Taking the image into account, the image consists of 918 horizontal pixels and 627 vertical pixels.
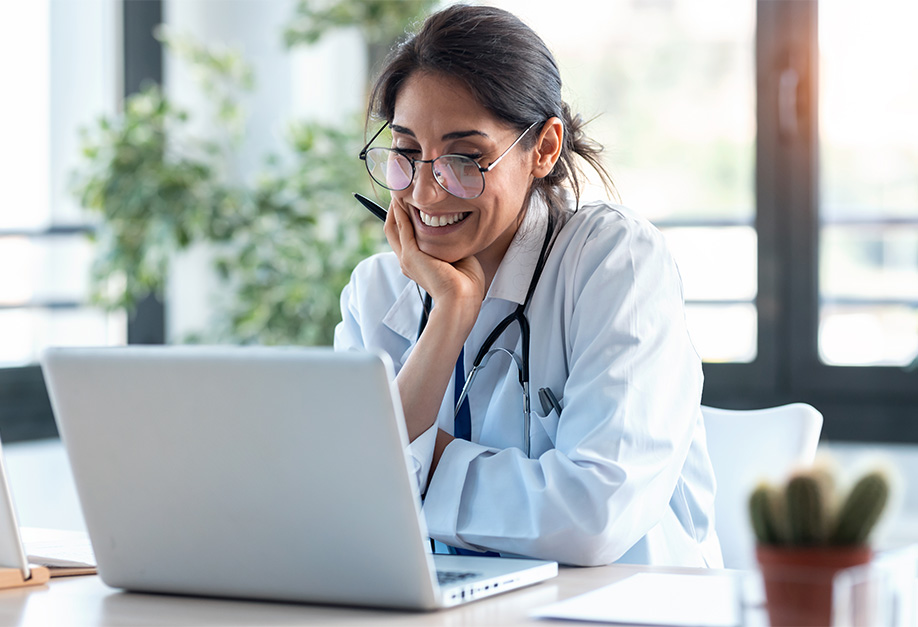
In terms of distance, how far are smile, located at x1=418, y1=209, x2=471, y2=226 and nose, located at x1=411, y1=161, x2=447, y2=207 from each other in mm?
63

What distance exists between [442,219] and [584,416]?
1.39 feet

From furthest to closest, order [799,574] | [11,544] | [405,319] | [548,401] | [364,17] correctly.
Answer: [364,17] → [405,319] → [548,401] → [11,544] → [799,574]

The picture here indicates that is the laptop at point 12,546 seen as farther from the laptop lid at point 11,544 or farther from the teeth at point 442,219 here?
the teeth at point 442,219

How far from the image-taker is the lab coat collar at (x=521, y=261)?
1534 mm

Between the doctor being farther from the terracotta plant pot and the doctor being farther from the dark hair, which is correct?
the terracotta plant pot

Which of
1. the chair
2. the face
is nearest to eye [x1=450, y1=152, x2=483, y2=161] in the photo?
the face

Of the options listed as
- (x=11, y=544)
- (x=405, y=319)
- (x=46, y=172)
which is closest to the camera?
(x=11, y=544)

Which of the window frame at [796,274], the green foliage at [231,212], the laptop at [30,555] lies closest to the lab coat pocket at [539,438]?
the laptop at [30,555]

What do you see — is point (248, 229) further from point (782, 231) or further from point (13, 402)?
point (782, 231)

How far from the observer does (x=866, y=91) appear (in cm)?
298

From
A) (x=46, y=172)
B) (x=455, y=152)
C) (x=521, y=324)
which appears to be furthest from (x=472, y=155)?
(x=46, y=172)

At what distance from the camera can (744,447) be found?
5.14 feet

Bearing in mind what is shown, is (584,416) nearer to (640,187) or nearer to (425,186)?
(425,186)

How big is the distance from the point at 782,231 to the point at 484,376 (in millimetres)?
→ 1790
